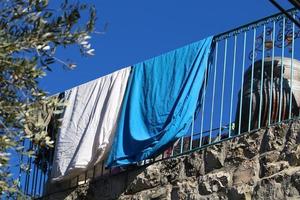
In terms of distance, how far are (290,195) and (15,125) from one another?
2.42 metres

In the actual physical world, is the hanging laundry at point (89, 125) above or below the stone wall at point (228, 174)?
above

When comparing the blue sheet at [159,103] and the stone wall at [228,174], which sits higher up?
the blue sheet at [159,103]

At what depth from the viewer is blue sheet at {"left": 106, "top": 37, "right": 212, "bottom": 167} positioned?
864 centimetres

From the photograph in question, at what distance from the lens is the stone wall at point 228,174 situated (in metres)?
7.51

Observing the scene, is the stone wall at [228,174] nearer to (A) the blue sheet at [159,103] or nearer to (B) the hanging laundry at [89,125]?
(A) the blue sheet at [159,103]

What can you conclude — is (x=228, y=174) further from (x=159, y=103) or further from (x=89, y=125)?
(x=89, y=125)

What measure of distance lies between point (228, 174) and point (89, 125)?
2.10 m

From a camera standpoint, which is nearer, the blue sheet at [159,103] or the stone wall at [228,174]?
the stone wall at [228,174]

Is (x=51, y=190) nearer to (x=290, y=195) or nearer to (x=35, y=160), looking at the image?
(x=35, y=160)

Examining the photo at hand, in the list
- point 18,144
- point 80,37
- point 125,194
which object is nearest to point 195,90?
point 125,194

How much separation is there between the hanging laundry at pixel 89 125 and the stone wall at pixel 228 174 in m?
0.41

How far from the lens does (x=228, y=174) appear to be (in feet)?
26.2

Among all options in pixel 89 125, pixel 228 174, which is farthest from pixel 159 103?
pixel 228 174

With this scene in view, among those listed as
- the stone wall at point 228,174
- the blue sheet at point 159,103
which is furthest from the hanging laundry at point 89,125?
the stone wall at point 228,174
